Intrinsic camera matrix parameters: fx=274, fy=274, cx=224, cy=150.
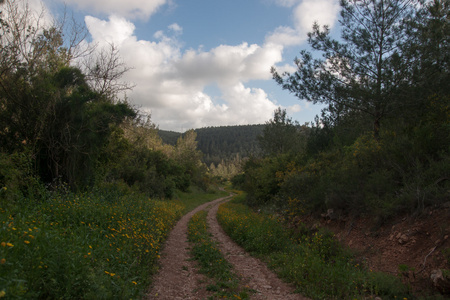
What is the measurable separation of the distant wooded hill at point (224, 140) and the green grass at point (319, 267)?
112 metres

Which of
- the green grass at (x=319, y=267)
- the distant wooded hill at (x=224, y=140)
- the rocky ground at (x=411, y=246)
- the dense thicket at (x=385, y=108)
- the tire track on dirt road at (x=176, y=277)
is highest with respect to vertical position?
the distant wooded hill at (x=224, y=140)

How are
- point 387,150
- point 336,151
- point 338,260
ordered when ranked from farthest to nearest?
point 336,151 → point 387,150 → point 338,260

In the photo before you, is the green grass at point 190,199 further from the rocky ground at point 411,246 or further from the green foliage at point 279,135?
the rocky ground at point 411,246

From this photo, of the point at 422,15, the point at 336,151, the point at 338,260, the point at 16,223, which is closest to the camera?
the point at 16,223

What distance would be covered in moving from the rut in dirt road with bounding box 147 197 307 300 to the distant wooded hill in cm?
11277

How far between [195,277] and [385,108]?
30.4 feet

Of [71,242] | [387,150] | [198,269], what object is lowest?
[198,269]

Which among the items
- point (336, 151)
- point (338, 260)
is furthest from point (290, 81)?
point (338, 260)

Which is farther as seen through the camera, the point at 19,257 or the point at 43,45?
the point at 43,45

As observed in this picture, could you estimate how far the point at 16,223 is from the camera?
479 cm

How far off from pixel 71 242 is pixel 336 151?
1242 centimetres

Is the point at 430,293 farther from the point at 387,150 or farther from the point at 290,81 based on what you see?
the point at 290,81

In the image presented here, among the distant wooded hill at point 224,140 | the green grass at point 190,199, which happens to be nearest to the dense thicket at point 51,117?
the green grass at point 190,199

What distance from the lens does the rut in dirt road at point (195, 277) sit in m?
5.48
